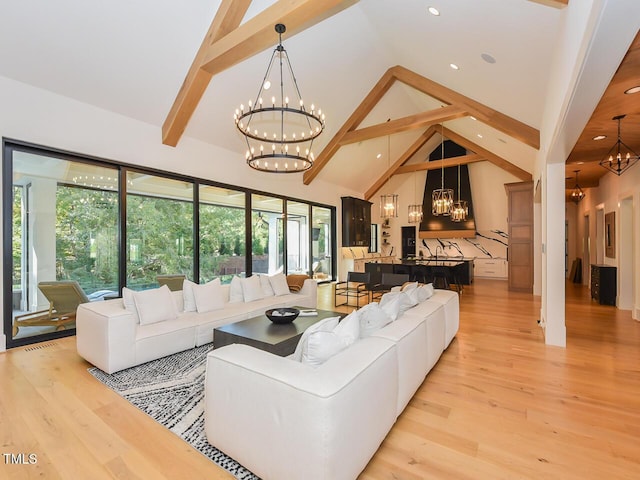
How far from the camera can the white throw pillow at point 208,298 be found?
411 cm

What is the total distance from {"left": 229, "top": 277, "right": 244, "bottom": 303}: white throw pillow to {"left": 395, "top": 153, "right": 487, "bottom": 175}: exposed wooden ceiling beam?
839cm

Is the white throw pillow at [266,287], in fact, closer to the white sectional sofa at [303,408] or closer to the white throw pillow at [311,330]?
the white throw pillow at [311,330]

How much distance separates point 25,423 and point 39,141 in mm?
3410

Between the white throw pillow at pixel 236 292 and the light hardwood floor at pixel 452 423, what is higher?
the white throw pillow at pixel 236 292

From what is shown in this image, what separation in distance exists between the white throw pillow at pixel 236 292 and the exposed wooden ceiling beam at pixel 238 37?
2.71 m

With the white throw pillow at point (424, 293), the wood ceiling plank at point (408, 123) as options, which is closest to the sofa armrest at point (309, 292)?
the white throw pillow at point (424, 293)

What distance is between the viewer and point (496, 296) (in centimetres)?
719

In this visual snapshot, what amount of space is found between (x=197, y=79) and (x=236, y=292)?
310 centimetres

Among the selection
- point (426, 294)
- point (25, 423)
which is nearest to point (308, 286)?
point (426, 294)

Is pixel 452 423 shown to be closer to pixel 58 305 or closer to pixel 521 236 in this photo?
pixel 58 305

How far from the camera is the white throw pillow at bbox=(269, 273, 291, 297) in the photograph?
5.16 m

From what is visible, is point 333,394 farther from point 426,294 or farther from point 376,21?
point 376,21

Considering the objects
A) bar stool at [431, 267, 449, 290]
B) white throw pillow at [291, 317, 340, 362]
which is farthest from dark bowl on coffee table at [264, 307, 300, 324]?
bar stool at [431, 267, 449, 290]

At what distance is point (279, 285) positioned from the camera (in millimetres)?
5234
